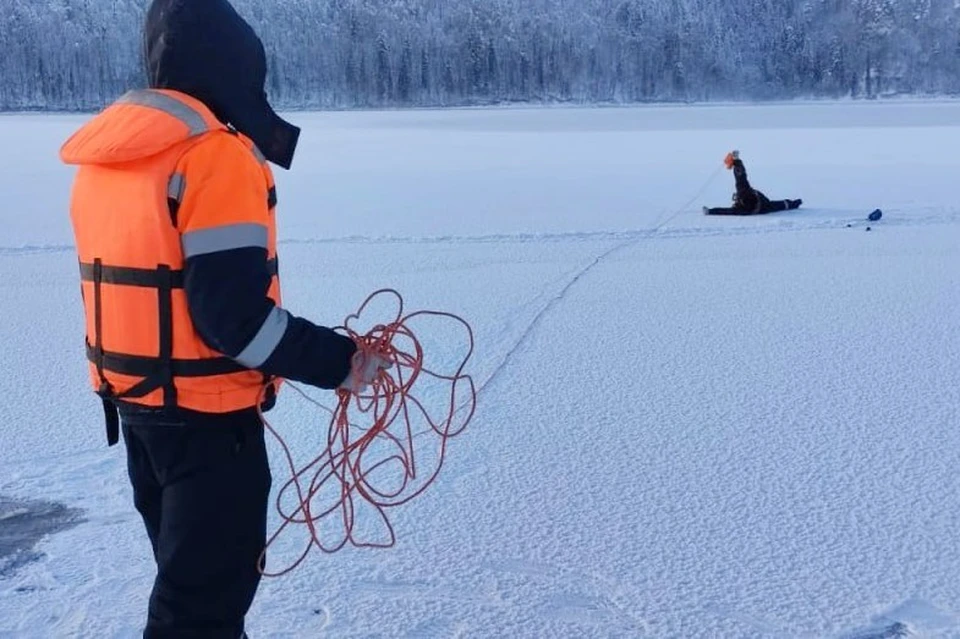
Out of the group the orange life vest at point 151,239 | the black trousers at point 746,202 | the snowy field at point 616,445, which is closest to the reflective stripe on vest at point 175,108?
the orange life vest at point 151,239

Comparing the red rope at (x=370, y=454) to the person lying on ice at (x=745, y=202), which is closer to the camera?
the red rope at (x=370, y=454)

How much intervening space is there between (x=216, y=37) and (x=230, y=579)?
0.90 meters

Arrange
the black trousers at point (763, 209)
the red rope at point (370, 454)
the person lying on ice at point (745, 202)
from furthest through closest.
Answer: the black trousers at point (763, 209), the person lying on ice at point (745, 202), the red rope at point (370, 454)

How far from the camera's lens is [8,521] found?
282 centimetres

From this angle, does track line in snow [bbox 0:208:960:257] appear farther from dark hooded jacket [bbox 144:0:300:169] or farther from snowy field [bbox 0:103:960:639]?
dark hooded jacket [bbox 144:0:300:169]

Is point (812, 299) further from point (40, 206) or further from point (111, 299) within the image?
point (40, 206)

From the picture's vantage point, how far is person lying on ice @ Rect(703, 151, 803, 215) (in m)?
9.50

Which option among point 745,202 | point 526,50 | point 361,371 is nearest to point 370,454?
point 361,371

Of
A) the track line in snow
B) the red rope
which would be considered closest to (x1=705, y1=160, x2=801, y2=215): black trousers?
the track line in snow

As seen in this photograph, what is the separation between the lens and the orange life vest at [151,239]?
1.57 meters

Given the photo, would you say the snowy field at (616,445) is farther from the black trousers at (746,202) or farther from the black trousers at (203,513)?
the black trousers at (746,202)

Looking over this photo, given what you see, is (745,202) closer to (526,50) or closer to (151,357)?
(151,357)

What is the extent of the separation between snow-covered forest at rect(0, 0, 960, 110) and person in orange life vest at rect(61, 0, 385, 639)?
67.1 m

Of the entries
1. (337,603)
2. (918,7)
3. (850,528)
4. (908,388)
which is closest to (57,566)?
(337,603)
